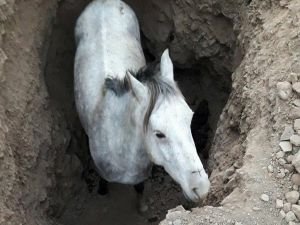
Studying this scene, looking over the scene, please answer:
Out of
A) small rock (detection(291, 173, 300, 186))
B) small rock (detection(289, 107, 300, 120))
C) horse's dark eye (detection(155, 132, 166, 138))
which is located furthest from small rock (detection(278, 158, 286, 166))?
horse's dark eye (detection(155, 132, 166, 138))

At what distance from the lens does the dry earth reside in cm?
348

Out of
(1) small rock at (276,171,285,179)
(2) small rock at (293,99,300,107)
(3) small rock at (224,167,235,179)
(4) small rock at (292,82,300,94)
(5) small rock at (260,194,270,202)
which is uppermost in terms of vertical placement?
(4) small rock at (292,82,300,94)

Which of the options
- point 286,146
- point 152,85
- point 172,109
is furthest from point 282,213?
point 152,85

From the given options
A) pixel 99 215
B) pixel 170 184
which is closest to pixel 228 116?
pixel 170 184

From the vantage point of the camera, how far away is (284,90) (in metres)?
3.78

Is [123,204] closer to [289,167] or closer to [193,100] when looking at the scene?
[193,100]

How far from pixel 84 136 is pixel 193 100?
4.84ft

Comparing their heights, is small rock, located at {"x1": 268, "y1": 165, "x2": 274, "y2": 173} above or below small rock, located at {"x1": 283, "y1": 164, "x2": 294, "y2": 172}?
below

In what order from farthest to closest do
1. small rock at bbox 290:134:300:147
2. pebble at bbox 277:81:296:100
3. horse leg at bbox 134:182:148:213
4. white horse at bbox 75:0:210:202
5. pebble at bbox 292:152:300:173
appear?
horse leg at bbox 134:182:148:213
pebble at bbox 277:81:296:100
white horse at bbox 75:0:210:202
small rock at bbox 290:134:300:147
pebble at bbox 292:152:300:173

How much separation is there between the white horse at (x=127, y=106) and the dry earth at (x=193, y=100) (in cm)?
39

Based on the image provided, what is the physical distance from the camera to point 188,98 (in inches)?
247

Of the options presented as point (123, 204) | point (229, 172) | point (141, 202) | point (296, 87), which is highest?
point (296, 87)

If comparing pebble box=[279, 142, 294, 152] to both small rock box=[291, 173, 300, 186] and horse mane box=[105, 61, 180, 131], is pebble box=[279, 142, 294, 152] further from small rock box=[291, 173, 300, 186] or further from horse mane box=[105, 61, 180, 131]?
horse mane box=[105, 61, 180, 131]

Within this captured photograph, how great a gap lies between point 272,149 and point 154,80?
3.55 feet
